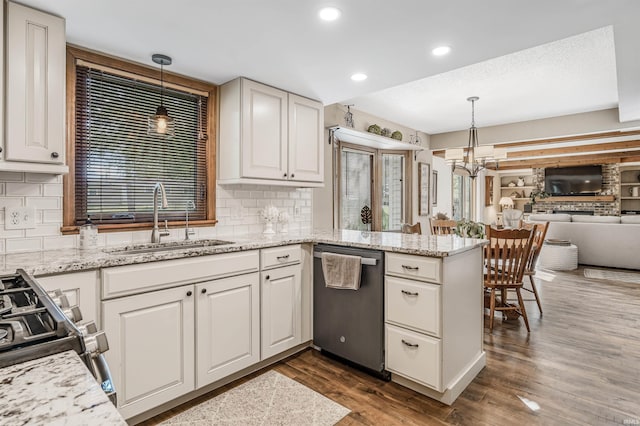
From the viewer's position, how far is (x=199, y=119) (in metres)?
2.88

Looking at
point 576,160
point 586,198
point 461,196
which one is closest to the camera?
point 461,196

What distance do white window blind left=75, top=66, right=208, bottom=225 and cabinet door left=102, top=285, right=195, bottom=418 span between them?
0.83m

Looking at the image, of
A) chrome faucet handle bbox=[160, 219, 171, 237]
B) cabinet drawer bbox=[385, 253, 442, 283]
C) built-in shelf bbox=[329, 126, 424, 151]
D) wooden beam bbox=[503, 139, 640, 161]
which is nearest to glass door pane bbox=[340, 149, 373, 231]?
built-in shelf bbox=[329, 126, 424, 151]

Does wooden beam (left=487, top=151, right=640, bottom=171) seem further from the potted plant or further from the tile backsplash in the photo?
the tile backsplash

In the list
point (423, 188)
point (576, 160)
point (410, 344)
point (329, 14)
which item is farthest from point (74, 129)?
point (576, 160)

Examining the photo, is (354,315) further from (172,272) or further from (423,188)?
(423,188)

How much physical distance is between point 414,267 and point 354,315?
0.61m

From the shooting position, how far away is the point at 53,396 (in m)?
0.53

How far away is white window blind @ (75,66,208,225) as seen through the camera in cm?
228

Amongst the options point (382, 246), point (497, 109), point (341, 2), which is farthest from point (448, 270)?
point (497, 109)

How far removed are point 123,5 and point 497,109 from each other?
4390 millimetres

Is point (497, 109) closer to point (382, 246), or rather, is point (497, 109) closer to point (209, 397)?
point (382, 246)

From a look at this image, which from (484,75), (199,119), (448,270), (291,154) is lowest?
(448,270)

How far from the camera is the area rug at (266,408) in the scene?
191 cm
